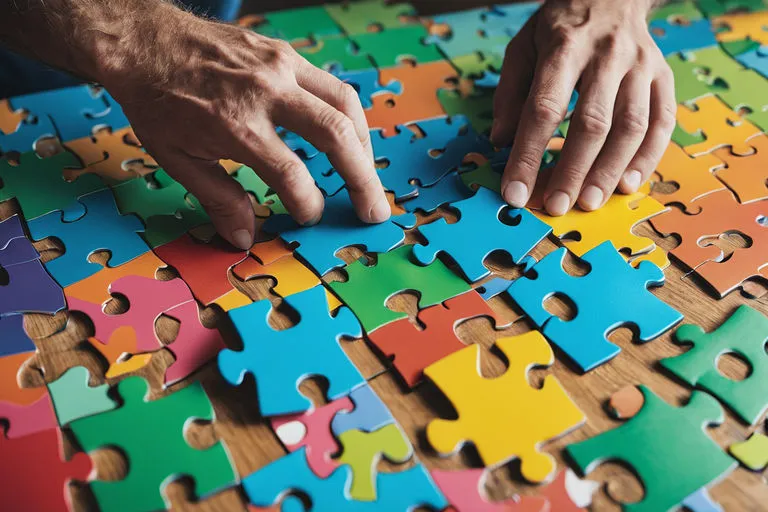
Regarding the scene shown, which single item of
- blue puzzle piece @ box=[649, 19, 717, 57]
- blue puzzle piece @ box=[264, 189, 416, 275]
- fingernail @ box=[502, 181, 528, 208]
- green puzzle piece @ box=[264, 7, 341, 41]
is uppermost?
blue puzzle piece @ box=[649, 19, 717, 57]

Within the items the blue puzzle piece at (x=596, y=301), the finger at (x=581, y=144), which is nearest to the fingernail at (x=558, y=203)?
the finger at (x=581, y=144)

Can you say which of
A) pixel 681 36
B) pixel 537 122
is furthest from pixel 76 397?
pixel 681 36

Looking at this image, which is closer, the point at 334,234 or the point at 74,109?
the point at 334,234

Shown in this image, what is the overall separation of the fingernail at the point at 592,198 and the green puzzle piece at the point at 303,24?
97 cm

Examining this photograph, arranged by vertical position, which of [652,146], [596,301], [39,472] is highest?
[652,146]

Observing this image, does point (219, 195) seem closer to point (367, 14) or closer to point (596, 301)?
point (596, 301)

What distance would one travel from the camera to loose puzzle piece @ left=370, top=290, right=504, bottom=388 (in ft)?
3.41

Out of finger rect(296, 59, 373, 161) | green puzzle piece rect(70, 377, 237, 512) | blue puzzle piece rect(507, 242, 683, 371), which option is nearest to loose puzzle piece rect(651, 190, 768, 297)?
blue puzzle piece rect(507, 242, 683, 371)

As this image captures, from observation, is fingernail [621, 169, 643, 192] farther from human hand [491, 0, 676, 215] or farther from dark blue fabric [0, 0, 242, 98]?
dark blue fabric [0, 0, 242, 98]

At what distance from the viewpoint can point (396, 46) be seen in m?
1.85

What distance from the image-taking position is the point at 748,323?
3.65 feet

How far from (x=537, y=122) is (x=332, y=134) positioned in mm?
463

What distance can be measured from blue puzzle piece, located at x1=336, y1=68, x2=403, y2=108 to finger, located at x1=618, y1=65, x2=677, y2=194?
0.61 m

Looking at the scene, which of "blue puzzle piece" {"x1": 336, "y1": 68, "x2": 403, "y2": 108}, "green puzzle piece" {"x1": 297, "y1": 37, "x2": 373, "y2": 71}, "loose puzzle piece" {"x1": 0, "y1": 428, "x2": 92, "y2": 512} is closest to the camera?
"loose puzzle piece" {"x1": 0, "y1": 428, "x2": 92, "y2": 512}
